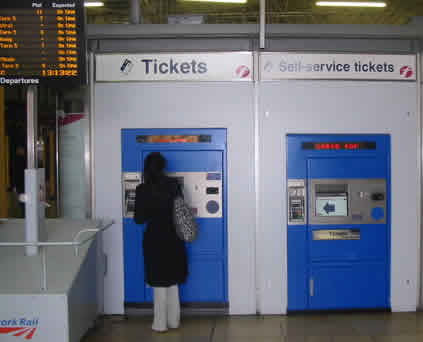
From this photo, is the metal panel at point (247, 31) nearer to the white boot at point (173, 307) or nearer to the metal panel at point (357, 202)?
the metal panel at point (357, 202)

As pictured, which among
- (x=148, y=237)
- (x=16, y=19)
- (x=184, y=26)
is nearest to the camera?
(x=16, y=19)

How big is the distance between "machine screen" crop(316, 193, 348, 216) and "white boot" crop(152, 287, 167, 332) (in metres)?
1.75

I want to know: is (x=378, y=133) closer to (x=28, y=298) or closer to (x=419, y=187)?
(x=419, y=187)

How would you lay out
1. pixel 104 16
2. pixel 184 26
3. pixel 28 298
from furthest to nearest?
pixel 104 16 < pixel 184 26 < pixel 28 298

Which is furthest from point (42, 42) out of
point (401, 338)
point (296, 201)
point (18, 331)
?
point (401, 338)

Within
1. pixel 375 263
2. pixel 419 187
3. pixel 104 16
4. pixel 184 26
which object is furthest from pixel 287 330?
pixel 104 16

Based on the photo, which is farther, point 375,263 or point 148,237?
point 375,263

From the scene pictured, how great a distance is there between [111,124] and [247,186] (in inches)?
60.7

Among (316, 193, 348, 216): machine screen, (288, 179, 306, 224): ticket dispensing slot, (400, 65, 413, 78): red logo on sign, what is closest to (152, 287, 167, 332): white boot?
(288, 179, 306, 224): ticket dispensing slot

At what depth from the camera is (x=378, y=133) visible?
14.0ft

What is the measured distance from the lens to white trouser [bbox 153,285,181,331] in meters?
3.75

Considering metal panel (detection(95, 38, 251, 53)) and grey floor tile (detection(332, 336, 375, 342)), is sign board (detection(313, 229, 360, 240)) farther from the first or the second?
metal panel (detection(95, 38, 251, 53))

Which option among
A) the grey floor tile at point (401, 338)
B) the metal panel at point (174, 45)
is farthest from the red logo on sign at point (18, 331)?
the grey floor tile at point (401, 338)

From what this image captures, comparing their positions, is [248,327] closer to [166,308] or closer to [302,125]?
[166,308]
